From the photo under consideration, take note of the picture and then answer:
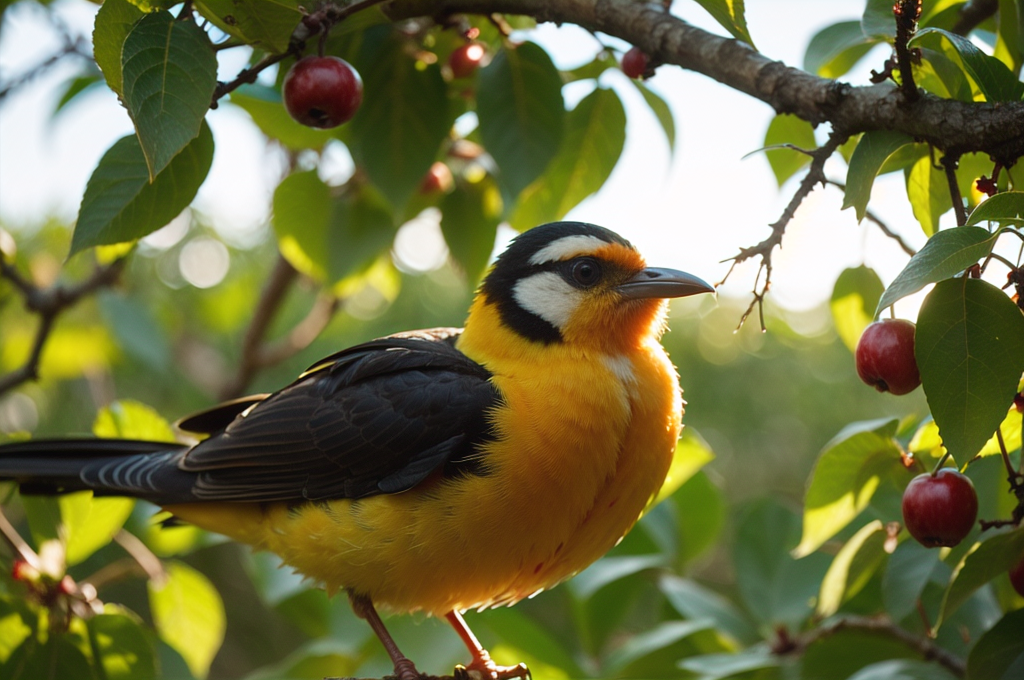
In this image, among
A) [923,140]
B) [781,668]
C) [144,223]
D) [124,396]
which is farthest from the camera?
[124,396]

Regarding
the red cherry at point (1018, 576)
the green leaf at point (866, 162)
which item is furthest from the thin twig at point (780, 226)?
the red cherry at point (1018, 576)

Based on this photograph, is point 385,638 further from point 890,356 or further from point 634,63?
point 634,63

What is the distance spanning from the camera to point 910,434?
2580mm

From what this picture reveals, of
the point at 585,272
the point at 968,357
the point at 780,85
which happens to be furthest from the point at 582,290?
the point at 968,357

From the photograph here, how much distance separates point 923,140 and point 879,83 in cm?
21

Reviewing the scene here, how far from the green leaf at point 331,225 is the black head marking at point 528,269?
1.75 feet

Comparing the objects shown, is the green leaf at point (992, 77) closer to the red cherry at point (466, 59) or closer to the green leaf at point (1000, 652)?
the green leaf at point (1000, 652)

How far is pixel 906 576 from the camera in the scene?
7.52 feet

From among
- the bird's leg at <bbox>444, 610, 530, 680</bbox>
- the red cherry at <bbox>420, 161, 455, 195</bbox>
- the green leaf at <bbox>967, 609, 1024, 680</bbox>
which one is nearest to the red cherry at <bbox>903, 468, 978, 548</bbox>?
the green leaf at <bbox>967, 609, 1024, 680</bbox>

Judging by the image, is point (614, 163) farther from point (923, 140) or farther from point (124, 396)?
point (124, 396)

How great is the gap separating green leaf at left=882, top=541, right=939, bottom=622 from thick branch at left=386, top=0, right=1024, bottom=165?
1.04 metres

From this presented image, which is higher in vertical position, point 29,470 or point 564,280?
point 564,280

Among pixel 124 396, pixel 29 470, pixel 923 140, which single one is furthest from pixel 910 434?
pixel 124 396

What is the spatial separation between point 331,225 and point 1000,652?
2.43 meters
